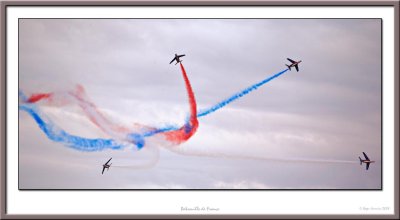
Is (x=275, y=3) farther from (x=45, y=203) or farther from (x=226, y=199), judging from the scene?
(x=45, y=203)

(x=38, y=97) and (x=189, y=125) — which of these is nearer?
(x=38, y=97)

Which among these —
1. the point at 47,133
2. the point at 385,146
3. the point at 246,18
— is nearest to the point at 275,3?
the point at 246,18

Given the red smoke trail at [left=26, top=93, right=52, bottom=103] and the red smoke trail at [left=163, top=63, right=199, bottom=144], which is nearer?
the red smoke trail at [left=26, top=93, right=52, bottom=103]

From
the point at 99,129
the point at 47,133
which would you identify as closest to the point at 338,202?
the point at 99,129

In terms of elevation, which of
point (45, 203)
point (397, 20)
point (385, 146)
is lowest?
point (45, 203)

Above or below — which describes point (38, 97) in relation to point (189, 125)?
above

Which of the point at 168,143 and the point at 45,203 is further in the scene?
the point at 168,143

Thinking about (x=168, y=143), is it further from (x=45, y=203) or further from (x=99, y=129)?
(x=45, y=203)

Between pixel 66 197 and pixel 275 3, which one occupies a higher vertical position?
pixel 275 3

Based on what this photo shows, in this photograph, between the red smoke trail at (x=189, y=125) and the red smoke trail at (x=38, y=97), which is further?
the red smoke trail at (x=189, y=125)
